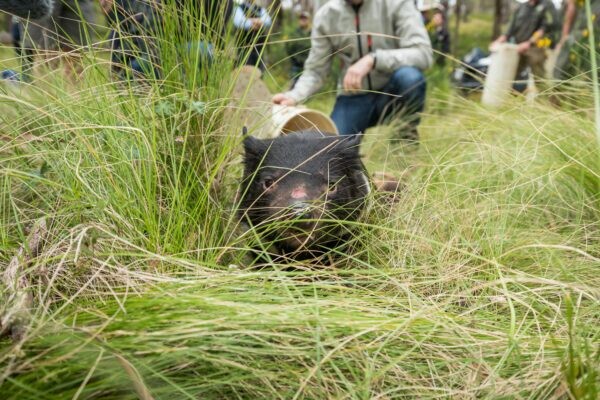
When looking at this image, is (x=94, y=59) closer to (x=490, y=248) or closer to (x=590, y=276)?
(x=490, y=248)

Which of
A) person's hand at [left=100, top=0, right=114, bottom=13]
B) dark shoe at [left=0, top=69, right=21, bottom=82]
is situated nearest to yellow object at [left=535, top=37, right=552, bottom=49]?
person's hand at [left=100, top=0, right=114, bottom=13]

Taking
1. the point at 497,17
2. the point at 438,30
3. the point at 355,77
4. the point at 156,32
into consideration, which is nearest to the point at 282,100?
the point at 355,77

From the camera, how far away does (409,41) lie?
4.41 meters

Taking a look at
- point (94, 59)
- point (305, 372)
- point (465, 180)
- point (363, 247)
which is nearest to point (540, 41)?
point (465, 180)

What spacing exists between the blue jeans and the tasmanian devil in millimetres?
1995

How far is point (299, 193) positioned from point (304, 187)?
3.1 inches

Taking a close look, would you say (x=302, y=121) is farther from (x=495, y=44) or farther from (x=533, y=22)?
(x=533, y=22)

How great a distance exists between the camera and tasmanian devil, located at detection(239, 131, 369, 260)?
2197 mm

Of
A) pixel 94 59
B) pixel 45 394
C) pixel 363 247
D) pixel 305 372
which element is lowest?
pixel 363 247

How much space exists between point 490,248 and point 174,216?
1155 mm

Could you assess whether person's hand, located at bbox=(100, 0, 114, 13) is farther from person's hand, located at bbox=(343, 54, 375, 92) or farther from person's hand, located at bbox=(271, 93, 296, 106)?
person's hand, located at bbox=(343, 54, 375, 92)

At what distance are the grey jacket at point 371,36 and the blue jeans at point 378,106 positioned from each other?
131 mm

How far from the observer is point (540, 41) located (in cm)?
761

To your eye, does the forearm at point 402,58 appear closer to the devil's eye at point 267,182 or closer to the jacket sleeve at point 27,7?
the devil's eye at point 267,182
